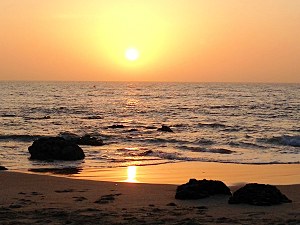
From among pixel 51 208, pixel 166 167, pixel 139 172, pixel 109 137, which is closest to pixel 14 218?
pixel 51 208

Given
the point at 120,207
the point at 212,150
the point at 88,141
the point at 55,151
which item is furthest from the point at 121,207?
the point at 88,141

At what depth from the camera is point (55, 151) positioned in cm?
2070

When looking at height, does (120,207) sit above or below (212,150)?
below

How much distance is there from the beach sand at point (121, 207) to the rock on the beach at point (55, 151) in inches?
262

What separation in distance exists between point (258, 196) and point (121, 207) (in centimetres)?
277

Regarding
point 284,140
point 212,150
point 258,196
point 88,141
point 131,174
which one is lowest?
point 258,196

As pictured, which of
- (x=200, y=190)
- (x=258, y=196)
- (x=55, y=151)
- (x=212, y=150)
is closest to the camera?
(x=258, y=196)

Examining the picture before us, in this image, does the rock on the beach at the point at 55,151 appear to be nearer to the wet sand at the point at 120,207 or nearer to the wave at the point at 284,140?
the wet sand at the point at 120,207

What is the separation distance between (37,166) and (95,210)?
935 cm

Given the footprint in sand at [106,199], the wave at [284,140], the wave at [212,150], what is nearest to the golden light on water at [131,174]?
the footprint in sand at [106,199]

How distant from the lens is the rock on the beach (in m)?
20.7

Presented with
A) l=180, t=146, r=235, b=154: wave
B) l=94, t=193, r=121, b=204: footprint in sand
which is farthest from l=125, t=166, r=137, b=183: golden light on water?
l=180, t=146, r=235, b=154: wave

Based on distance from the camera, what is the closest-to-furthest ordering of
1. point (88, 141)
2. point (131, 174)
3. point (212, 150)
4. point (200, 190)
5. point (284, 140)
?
point (200, 190) < point (131, 174) < point (212, 150) < point (88, 141) < point (284, 140)

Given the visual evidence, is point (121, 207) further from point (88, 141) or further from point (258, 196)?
point (88, 141)
